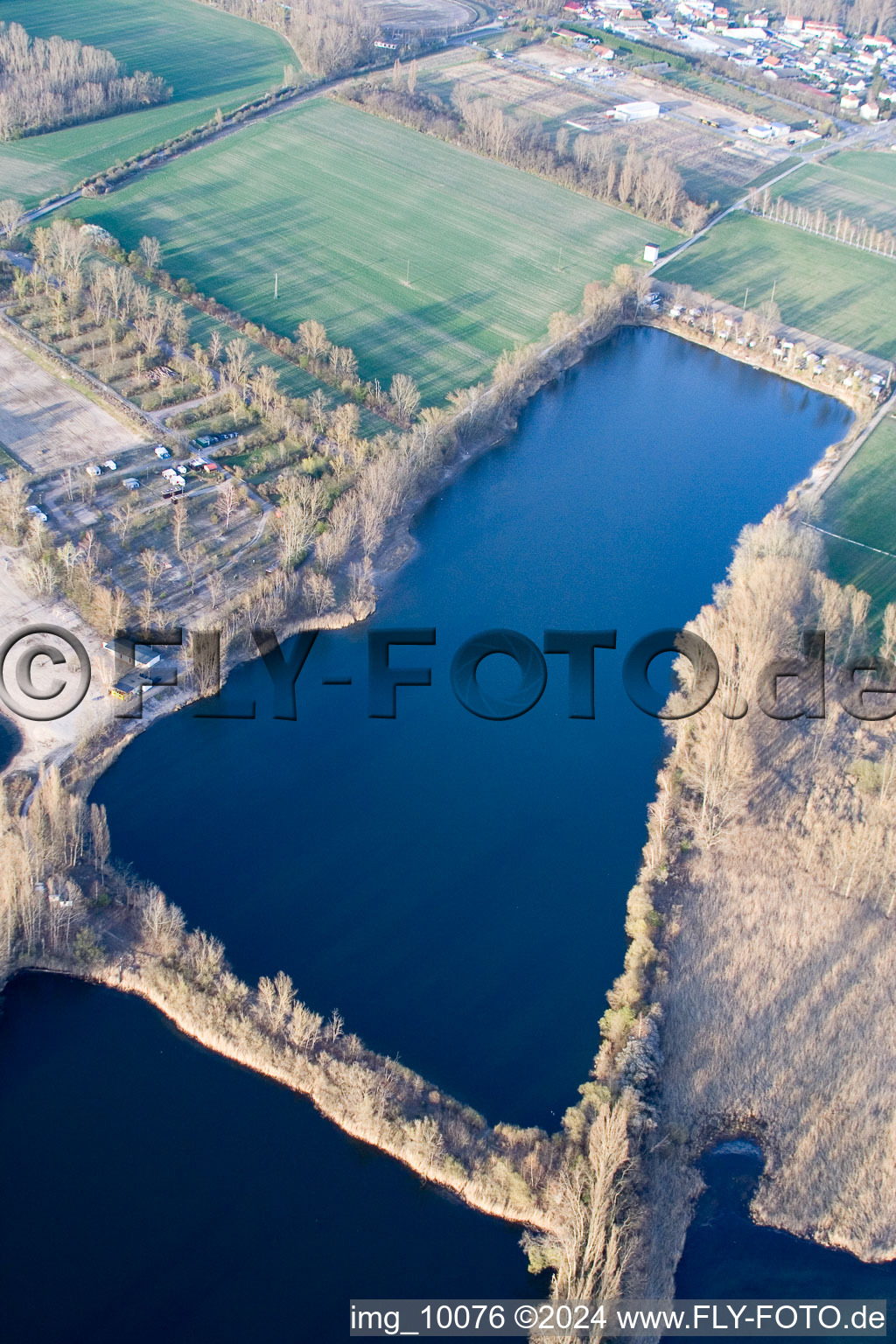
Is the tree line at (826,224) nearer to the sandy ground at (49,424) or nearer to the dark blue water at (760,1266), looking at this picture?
the sandy ground at (49,424)

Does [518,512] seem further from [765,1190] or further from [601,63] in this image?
[601,63]

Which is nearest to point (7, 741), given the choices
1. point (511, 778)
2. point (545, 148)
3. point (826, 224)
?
point (511, 778)

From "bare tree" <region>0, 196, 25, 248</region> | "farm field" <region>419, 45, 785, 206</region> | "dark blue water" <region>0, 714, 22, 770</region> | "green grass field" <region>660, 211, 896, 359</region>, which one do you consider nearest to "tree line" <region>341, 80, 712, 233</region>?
"farm field" <region>419, 45, 785, 206</region>

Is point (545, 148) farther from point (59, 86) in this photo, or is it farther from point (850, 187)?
point (59, 86)

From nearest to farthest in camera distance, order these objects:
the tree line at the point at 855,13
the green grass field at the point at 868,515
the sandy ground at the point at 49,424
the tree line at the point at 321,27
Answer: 1. the green grass field at the point at 868,515
2. the sandy ground at the point at 49,424
3. the tree line at the point at 321,27
4. the tree line at the point at 855,13

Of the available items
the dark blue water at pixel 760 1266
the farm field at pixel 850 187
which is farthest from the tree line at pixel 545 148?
the dark blue water at pixel 760 1266

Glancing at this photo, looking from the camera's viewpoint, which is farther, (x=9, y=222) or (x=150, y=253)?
(x=9, y=222)
